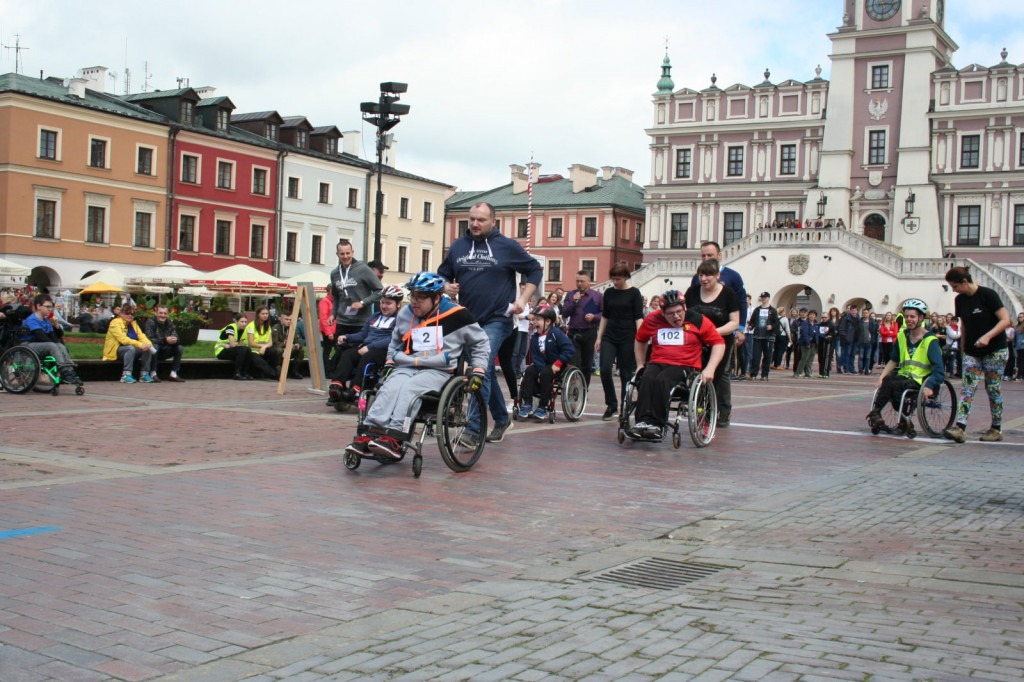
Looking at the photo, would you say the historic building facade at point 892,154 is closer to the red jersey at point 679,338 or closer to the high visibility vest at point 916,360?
the high visibility vest at point 916,360

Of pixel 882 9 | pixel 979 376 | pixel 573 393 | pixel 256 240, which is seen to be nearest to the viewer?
pixel 979 376

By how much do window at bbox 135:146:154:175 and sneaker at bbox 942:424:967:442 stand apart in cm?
4710

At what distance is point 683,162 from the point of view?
66.6m

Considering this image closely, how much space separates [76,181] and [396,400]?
46.0 m

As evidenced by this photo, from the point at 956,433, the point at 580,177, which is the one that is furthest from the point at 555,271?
the point at 956,433

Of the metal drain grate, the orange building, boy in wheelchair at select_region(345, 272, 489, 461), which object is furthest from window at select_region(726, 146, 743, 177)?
the metal drain grate

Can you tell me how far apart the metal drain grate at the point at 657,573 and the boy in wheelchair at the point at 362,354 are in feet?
21.7

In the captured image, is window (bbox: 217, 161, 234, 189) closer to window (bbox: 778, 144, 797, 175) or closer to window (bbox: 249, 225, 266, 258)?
window (bbox: 249, 225, 266, 258)

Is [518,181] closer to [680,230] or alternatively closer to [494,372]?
[680,230]

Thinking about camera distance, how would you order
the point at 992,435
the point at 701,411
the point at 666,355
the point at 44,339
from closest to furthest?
the point at 701,411
the point at 666,355
the point at 992,435
the point at 44,339

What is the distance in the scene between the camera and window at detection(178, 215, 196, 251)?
54.1 m

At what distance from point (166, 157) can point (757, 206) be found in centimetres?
3437

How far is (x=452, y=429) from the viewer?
799 centimetres

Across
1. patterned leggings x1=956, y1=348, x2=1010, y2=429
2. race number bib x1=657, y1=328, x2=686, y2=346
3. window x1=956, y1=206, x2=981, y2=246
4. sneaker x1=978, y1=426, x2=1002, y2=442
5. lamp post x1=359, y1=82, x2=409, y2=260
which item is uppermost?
window x1=956, y1=206, x2=981, y2=246
